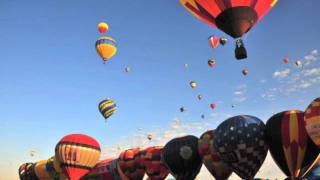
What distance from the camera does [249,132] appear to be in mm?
17828

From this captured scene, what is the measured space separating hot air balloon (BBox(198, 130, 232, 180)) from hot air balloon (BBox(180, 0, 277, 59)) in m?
6.64

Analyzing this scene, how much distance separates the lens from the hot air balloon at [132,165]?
2391 cm

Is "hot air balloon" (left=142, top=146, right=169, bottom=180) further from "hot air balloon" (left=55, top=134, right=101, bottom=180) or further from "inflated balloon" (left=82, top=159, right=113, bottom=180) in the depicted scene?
"inflated balloon" (left=82, top=159, right=113, bottom=180)

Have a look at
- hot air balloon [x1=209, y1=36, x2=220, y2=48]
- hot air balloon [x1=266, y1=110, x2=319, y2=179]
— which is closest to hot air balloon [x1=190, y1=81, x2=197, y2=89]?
hot air balloon [x1=209, y1=36, x2=220, y2=48]

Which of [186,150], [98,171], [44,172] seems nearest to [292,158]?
[186,150]

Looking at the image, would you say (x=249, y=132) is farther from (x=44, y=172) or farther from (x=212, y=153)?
(x=44, y=172)

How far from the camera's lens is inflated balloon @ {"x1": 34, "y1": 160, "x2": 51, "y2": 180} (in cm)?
3110

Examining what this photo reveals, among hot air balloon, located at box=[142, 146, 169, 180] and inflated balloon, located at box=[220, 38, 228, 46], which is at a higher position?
inflated balloon, located at box=[220, 38, 228, 46]

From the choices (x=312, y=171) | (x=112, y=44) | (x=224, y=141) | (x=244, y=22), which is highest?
(x=112, y=44)

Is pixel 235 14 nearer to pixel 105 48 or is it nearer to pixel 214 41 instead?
pixel 214 41

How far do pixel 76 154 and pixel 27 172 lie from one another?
11.4 m

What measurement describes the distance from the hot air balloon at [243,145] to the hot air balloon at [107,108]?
48.3 ft

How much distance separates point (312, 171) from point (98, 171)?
14.6m

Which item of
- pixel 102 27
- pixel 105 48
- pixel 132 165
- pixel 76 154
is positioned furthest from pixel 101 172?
pixel 102 27
